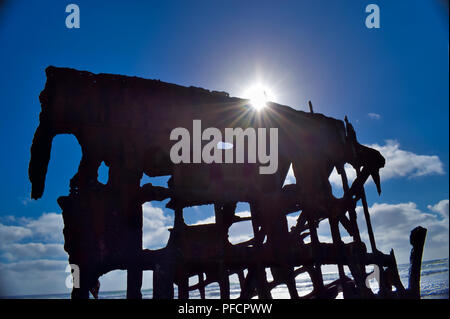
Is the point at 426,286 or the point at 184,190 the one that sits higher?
the point at 184,190

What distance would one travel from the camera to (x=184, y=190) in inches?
268

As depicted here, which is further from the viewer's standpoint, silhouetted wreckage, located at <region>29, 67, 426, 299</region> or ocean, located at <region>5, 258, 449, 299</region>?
ocean, located at <region>5, 258, 449, 299</region>

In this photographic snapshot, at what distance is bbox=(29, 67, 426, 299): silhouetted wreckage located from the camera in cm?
609

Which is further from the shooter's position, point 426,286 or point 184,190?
point 426,286

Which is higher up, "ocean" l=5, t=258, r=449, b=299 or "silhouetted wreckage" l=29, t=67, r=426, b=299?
"silhouetted wreckage" l=29, t=67, r=426, b=299
